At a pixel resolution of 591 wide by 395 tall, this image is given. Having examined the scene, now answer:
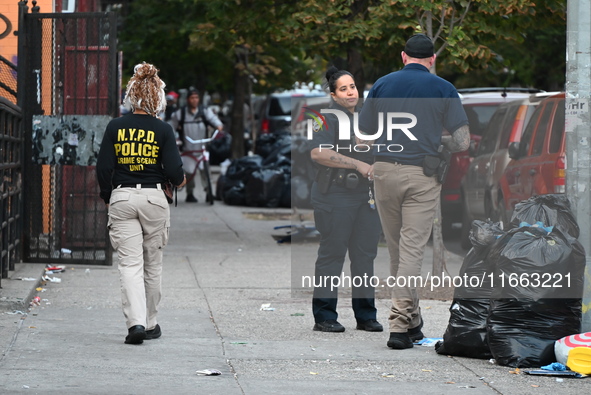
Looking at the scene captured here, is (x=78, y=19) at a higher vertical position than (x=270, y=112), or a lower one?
higher

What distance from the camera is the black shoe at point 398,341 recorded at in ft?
22.0

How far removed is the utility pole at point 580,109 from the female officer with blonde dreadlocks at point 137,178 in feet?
8.25

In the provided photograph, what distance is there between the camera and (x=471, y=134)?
46.6 feet

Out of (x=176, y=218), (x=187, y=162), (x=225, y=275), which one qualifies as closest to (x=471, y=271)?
→ (x=225, y=275)

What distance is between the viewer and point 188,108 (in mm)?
17750

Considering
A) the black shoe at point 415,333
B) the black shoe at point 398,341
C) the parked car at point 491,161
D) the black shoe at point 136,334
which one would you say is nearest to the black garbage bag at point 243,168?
the parked car at point 491,161

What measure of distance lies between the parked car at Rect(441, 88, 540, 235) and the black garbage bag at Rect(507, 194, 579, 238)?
6.11 metres

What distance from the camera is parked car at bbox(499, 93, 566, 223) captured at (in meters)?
9.70

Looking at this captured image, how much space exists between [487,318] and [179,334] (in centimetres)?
212

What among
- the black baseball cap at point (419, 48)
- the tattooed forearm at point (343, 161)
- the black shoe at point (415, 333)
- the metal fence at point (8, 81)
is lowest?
the black shoe at point (415, 333)

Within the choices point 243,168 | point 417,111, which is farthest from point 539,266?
point 243,168

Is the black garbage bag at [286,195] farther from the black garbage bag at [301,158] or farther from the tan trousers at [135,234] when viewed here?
the tan trousers at [135,234]

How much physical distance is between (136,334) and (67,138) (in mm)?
4082

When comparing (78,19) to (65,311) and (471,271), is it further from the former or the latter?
(471,271)
